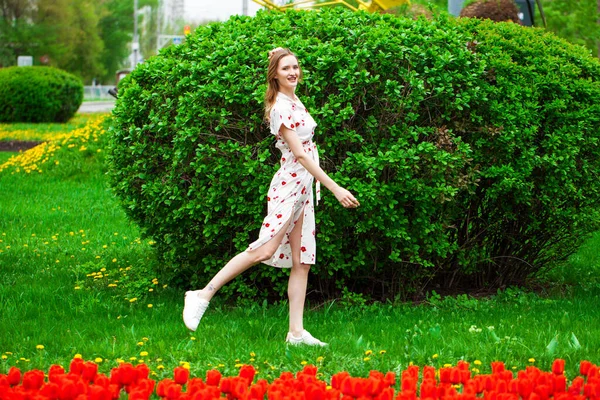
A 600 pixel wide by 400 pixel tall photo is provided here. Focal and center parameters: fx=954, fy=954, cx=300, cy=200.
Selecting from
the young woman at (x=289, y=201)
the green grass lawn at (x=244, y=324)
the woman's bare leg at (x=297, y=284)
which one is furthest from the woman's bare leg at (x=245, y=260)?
the green grass lawn at (x=244, y=324)

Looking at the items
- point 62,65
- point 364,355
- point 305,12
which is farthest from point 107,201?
point 62,65

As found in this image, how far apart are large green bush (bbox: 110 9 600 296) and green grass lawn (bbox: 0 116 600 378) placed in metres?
0.37

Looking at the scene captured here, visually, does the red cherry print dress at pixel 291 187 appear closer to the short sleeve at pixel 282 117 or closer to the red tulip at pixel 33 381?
the short sleeve at pixel 282 117

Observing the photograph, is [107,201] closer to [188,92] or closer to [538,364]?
[188,92]

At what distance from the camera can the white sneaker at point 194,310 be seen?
5.53 metres

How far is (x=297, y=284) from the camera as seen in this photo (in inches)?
217

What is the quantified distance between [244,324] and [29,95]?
73.8ft

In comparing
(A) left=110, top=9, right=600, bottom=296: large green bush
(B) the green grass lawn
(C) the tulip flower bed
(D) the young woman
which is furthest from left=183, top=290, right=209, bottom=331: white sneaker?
(C) the tulip flower bed

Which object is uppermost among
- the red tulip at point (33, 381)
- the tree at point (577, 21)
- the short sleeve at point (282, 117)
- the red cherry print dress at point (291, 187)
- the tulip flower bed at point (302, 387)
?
the tree at point (577, 21)

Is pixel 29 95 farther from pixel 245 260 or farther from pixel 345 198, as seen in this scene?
pixel 345 198

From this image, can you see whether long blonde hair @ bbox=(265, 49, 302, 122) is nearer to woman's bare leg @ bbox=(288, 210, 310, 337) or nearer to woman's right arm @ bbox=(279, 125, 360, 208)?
woman's right arm @ bbox=(279, 125, 360, 208)

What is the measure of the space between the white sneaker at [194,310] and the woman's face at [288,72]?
4.39 feet

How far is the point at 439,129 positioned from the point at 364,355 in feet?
6.36

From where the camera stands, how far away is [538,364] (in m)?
4.91
